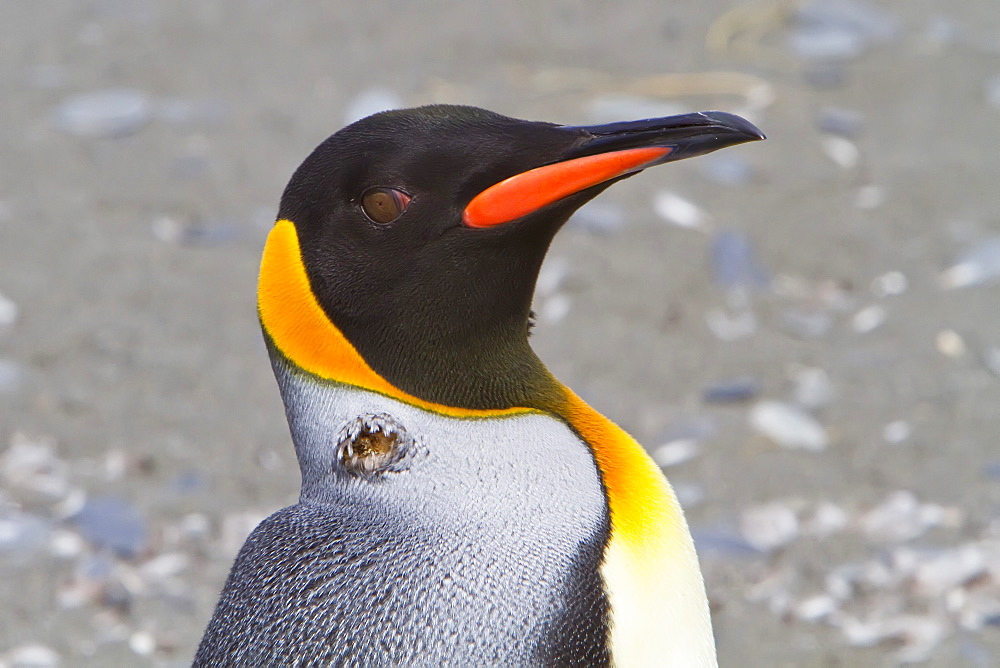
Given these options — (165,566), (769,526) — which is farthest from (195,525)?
(769,526)

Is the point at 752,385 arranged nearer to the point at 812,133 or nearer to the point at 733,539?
the point at 733,539

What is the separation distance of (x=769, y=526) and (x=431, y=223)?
1724 mm

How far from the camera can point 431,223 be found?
5.43 ft

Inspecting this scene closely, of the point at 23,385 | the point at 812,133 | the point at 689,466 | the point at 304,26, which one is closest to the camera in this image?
the point at 689,466

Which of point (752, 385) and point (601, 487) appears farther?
point (752, 385)

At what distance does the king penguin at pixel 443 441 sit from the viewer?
1545 millimetres

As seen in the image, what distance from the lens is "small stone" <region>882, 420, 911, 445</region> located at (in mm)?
3311

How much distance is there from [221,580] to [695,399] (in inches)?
53.8

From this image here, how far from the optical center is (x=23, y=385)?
11.5 ft

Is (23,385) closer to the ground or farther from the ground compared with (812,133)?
closer to the ground

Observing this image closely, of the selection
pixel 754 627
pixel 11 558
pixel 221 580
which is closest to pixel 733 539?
pixel 754 627

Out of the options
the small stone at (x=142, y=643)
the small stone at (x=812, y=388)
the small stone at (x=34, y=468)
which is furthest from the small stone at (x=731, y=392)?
the small stone at (x=34, y=468)

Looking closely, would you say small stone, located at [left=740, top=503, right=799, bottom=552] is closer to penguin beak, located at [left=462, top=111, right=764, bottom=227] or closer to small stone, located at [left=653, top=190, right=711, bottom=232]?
small stone, located at [left=653, top=190, right=711, bottom=232]

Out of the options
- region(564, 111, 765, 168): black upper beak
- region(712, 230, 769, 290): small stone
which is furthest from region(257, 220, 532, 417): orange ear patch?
region(712, 230, 769, 290): small stone
